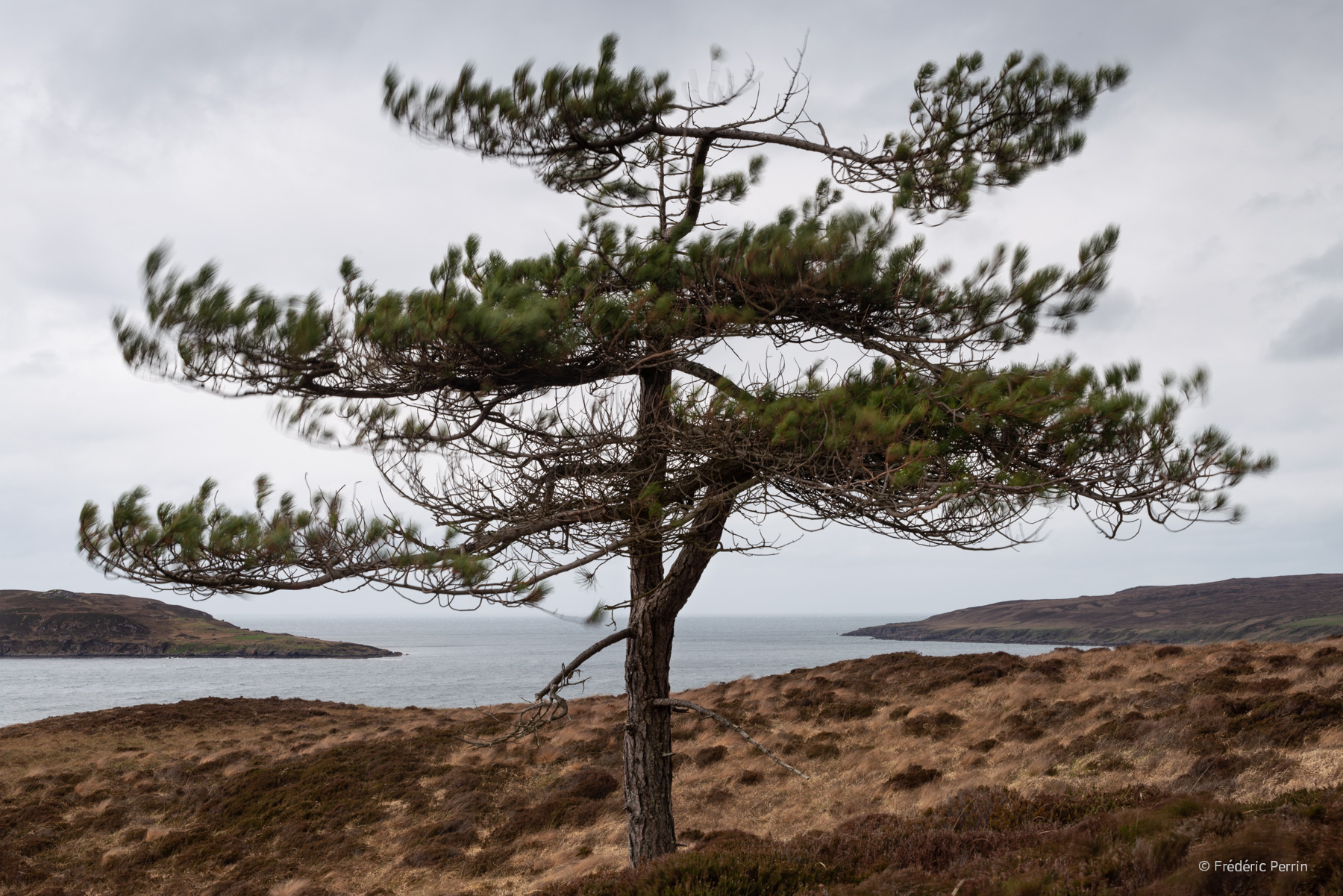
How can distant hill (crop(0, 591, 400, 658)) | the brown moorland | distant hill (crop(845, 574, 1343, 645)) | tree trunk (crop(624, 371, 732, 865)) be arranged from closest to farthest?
the brown moorland → tree trunk (crop(624, 371, 732, 865)) → distant hill (crop(845, 574, 1343, 645)) → distant hill (crop(0, 591, 400, 658))

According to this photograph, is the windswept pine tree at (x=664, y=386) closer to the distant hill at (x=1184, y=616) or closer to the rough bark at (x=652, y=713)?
the rough bark at (x=652, y=713)

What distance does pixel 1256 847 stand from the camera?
371 centimetres

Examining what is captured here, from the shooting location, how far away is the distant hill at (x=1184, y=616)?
197ft

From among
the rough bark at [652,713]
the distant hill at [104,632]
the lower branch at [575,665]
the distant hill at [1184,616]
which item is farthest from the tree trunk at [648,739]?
the distant hill at [104,632]

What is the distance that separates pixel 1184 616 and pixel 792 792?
76685 millimetres

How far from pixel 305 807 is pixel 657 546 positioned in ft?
34.3

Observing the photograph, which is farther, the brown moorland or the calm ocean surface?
the calm ocean surface

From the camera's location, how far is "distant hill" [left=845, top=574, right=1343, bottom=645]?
197ft

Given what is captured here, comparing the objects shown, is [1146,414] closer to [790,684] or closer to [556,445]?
[556,445]

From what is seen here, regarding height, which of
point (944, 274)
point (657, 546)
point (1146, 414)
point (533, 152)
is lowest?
point (657, 546)

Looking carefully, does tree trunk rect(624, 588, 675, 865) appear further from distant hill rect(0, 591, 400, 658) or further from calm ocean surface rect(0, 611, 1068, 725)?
distant hill rect(0, 591, 400, 658)

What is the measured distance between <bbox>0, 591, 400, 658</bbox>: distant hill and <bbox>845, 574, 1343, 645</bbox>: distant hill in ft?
253

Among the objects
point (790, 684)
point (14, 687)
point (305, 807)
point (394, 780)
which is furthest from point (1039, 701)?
point (14, 687)

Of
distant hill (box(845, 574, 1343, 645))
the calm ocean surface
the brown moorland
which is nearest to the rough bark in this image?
the brown moorland
